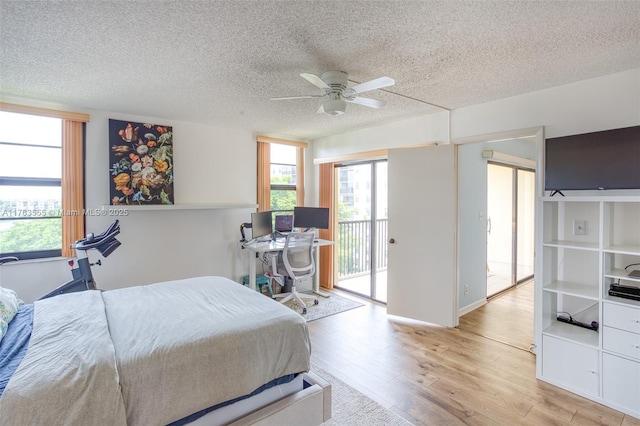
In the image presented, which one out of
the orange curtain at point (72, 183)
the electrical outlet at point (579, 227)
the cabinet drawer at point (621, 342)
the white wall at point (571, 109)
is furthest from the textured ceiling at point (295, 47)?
the cabinet drawer at point (621, 342)

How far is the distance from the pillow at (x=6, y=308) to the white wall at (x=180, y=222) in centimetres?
145

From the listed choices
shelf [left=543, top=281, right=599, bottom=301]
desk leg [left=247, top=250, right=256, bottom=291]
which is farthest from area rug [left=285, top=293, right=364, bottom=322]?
shelf [left=543, top=281, right=599, bottom=301]

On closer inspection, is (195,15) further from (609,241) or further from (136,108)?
(609,241)

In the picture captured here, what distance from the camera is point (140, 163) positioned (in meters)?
3.68

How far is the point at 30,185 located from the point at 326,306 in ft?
11.7

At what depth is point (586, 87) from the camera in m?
2.56

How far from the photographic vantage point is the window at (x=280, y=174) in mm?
4719

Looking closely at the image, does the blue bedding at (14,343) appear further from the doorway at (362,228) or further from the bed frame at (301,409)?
the doorway at (362,228)

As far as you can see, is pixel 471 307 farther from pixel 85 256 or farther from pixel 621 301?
pixel 85 256

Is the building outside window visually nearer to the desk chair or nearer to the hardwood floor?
A: the desk chair

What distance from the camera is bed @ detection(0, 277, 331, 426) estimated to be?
1.26m

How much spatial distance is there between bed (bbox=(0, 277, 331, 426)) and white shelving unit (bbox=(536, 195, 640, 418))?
1.92 meters

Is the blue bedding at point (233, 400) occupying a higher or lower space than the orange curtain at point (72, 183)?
lower

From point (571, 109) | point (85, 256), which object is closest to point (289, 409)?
point (85, 256)
